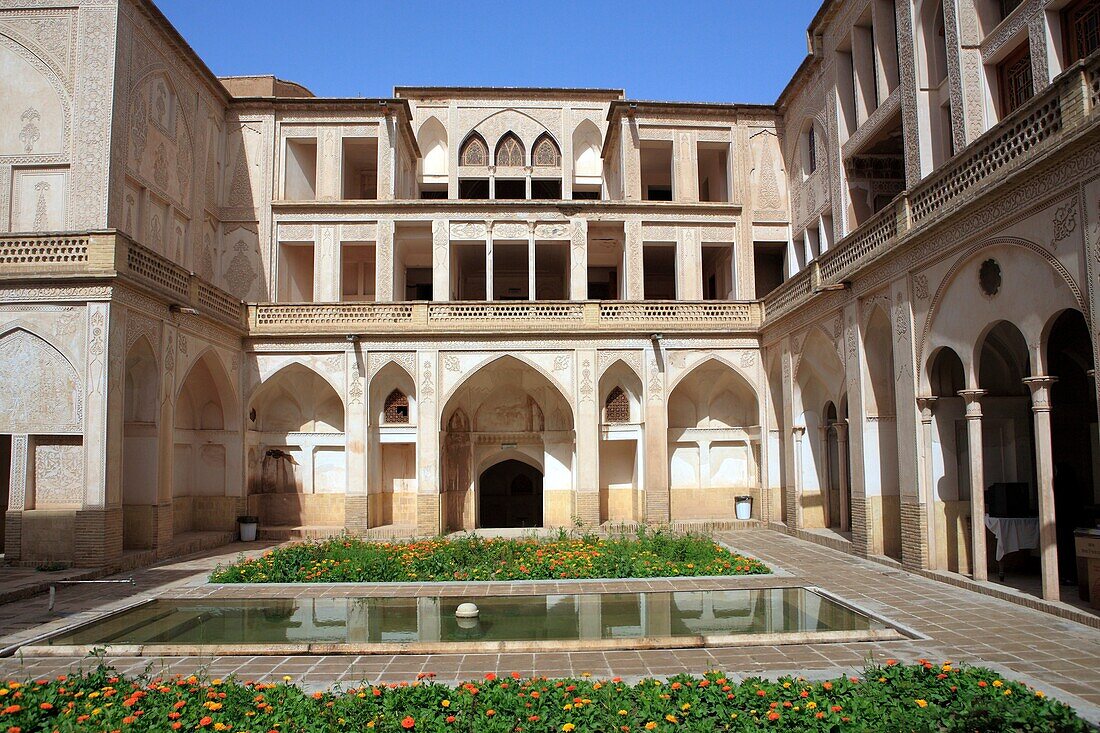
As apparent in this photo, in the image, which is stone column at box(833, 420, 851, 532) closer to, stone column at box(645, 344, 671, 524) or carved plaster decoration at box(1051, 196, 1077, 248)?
stone column at box(645, 344, 671, 524)

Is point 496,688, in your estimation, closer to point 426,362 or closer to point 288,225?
point 426,362

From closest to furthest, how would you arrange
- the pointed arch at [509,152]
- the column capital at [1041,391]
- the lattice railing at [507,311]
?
the column capital at [1041,391] < the lattice railing at [507,311] < the pointed arch at [509,152]

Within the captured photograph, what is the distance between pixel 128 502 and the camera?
15594 mm

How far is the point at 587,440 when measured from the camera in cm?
2045

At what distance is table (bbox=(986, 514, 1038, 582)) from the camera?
1155cm

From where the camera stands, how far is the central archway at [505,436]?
72.0 feet

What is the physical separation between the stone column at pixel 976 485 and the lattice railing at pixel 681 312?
9.80m

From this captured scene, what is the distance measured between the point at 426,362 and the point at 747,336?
8.86 metres

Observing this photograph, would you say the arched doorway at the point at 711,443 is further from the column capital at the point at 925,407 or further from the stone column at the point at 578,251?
the column capital at the point at 925,407

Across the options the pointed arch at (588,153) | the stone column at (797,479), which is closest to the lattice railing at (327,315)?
the pointed arch at (588,153)

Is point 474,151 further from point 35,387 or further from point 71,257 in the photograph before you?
point 35,387

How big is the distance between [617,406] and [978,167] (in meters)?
12.2

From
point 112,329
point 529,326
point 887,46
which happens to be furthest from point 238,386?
point 887,46

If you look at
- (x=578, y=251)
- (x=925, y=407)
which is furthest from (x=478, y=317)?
(x=925, y=407)
